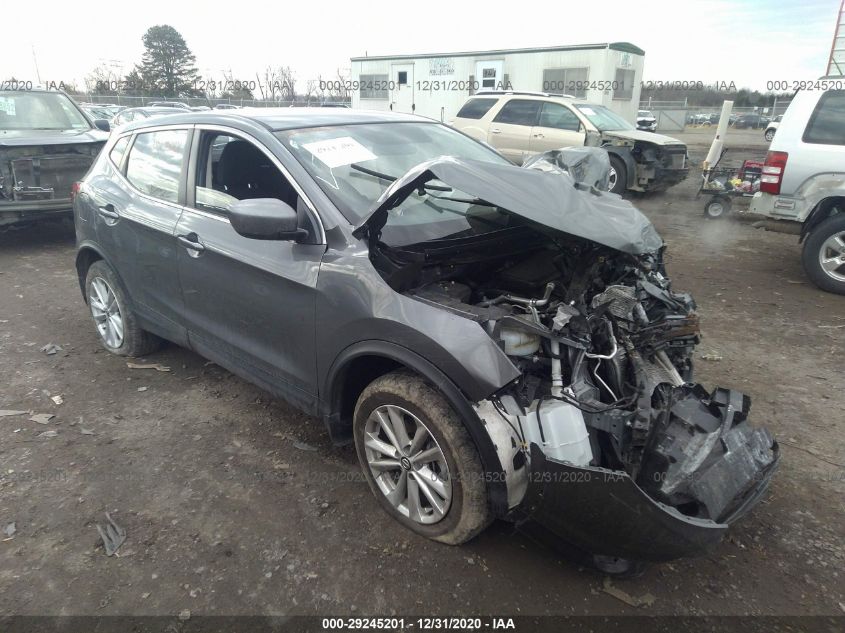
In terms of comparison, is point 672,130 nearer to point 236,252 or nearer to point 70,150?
point 70,150

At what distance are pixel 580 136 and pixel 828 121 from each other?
5.12 meters

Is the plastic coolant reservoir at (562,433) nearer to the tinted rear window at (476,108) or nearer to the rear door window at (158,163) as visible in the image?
the rear door window at (158,163)

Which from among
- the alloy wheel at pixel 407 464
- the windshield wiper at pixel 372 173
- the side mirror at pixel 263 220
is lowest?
the alloy wheel at pixel 407 464

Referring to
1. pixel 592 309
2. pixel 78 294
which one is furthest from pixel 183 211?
pixel 78 294

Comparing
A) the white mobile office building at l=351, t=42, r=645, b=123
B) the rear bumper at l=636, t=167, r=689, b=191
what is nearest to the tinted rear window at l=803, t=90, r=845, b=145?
the rear bumper at l=636, t=167, r=689, b=191

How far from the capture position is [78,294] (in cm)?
592

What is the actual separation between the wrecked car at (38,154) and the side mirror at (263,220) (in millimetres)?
6287

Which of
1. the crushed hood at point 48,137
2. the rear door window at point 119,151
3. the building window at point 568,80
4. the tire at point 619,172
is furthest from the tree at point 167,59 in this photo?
the rear door window at point 119,151

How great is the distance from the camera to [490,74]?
57.2 feet

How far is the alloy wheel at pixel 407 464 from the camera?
7.98 ft

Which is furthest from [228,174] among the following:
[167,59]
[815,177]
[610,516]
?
[167,59]

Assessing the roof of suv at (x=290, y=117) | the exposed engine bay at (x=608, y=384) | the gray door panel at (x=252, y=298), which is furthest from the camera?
the roof of suv at (x=290, y=117)

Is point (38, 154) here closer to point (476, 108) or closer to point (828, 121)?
point (476, 108)

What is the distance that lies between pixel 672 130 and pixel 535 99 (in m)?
24.1
